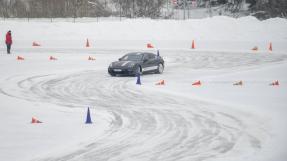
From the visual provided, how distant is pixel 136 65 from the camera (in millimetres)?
28812

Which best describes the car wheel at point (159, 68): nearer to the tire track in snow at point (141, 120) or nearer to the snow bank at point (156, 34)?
the tire track in snow at point (141, 120)

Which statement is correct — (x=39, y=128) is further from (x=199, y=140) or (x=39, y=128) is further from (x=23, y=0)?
(x=23, y=0)

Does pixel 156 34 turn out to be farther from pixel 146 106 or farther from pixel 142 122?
pixel 142 122

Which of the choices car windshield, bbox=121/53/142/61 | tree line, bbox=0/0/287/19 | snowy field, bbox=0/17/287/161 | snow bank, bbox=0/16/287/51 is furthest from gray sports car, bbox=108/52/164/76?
tree line, bbox=0/0/287/19

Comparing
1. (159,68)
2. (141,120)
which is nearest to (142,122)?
(141,120)

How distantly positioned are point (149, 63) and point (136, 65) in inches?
46.6

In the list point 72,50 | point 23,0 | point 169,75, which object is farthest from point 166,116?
point 23,0

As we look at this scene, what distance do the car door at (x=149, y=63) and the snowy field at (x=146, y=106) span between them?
485 mm

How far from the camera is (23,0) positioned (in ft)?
244

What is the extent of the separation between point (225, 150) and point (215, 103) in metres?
7.23

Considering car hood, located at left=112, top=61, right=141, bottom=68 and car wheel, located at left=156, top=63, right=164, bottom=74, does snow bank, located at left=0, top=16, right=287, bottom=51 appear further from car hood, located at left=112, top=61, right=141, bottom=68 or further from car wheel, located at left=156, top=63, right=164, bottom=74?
car hood, located at left=112, top=61, right=141, bottom=68

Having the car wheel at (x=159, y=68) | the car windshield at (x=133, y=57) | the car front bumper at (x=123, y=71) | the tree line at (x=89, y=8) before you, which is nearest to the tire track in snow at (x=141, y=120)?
the car front bumper at (x=123, y=71)

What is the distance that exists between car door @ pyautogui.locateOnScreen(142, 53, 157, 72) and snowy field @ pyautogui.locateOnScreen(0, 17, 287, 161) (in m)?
0.49

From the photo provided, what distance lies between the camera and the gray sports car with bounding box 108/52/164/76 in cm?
2856
